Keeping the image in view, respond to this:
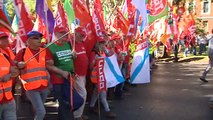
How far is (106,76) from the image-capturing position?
23.6 feet

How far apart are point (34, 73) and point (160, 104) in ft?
13.2

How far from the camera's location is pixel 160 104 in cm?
864

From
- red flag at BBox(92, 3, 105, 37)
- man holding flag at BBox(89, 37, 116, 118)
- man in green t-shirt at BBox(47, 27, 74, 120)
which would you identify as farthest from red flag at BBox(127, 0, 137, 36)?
man in green t-shirt at BBox(47, 27, 74, 120)

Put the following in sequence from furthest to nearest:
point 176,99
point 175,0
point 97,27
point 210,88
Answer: point 175,0 < point 210,88 < point 176,99 < point 97,27

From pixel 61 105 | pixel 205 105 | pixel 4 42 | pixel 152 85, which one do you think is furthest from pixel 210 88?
pixel 4 42

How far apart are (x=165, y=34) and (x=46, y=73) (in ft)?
32.2

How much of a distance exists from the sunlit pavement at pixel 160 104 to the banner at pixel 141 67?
649 millimetres

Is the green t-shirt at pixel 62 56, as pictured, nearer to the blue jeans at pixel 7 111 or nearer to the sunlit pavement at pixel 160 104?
the blue jeans at pixel 7 111

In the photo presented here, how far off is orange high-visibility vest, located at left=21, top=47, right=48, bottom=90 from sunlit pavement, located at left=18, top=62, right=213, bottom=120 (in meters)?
2.00

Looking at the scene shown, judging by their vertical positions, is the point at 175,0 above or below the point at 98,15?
above

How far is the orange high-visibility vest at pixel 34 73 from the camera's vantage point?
5360mm

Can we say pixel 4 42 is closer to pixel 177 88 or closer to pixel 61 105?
pixel 61 105

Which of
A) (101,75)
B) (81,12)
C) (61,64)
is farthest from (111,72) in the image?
(61,64)

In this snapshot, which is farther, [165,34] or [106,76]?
[165,34]
